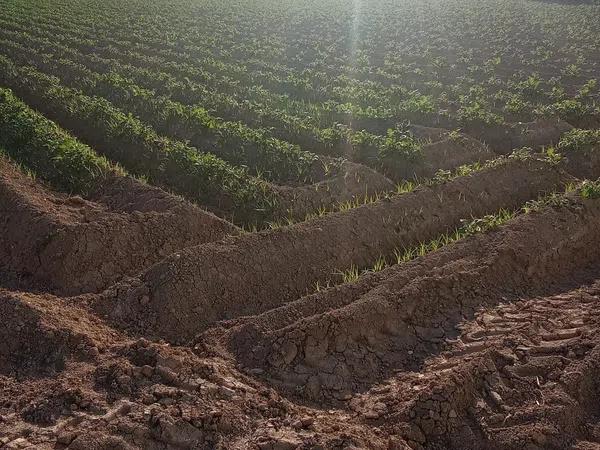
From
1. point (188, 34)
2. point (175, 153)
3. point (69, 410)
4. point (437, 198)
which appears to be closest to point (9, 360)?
point (69, 410)

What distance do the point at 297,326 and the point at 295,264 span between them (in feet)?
5.11

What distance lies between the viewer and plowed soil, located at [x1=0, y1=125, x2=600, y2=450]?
491 cm

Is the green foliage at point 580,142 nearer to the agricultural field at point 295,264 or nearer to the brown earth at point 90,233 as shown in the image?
the agricultural field at point 295,264

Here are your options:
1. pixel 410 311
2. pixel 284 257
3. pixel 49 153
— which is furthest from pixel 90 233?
pixel 410 311

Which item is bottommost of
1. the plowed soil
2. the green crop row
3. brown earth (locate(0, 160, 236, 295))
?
the plowed soil

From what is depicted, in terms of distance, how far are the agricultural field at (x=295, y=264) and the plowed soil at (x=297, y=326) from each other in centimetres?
2

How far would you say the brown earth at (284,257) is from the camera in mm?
6746

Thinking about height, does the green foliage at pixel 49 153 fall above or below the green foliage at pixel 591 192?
above

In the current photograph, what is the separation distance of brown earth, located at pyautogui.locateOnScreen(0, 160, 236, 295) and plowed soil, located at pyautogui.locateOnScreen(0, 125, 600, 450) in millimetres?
25

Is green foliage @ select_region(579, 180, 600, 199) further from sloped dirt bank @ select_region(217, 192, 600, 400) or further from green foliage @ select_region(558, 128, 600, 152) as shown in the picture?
green foliage @ select_region(558, 128, 600, 152)

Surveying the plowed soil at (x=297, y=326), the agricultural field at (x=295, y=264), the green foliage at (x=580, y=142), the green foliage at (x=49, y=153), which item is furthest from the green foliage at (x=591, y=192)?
the green foliage at (x=49, y=153)

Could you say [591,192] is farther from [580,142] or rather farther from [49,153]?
[49,153]

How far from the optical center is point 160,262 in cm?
723

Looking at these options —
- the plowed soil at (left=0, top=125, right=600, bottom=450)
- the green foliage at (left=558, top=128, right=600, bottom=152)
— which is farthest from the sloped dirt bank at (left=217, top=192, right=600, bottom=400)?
the green foliage at (left=558, top=128, right=600, bottom=152)
